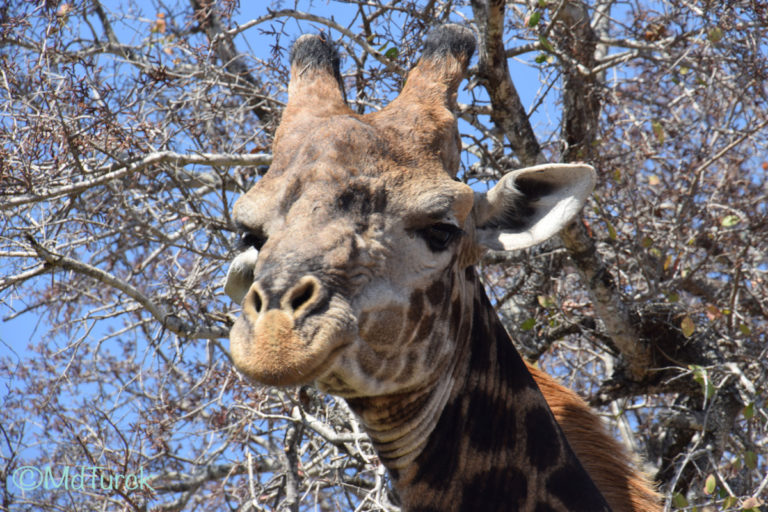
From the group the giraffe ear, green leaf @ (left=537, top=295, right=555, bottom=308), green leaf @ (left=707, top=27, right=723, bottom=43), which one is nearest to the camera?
the giraffe ear

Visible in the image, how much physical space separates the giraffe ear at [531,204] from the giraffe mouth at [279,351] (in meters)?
1.01

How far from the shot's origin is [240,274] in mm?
3279

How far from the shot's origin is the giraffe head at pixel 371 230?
2.47 metres

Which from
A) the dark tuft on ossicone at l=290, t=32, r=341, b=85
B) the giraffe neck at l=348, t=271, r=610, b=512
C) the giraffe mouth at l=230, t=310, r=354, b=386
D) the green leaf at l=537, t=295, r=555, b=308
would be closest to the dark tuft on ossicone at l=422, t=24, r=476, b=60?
the dark tuft on ossicone at l=290, t=32, r=341, b=85

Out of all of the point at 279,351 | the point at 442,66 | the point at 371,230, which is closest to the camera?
the point at 279,351

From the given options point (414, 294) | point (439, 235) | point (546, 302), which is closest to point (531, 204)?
point (439, 235)

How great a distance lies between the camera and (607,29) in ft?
24.7

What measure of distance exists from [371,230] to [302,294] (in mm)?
415

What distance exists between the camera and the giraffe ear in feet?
10.2

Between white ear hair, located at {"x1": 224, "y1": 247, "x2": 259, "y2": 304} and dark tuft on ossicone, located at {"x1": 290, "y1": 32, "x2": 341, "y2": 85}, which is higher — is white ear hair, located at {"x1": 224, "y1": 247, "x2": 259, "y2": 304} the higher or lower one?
the lower one

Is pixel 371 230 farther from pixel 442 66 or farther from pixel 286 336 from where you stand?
pixel 442 66

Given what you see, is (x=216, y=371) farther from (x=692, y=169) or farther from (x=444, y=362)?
(x=692, y=169)

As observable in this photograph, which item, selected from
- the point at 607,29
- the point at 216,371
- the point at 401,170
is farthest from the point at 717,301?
the point at 401,170

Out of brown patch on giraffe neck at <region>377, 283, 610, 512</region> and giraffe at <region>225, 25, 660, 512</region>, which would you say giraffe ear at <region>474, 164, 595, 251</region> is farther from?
brown patch on giraffe neck at <region>377, 283, 610, 512</region>
